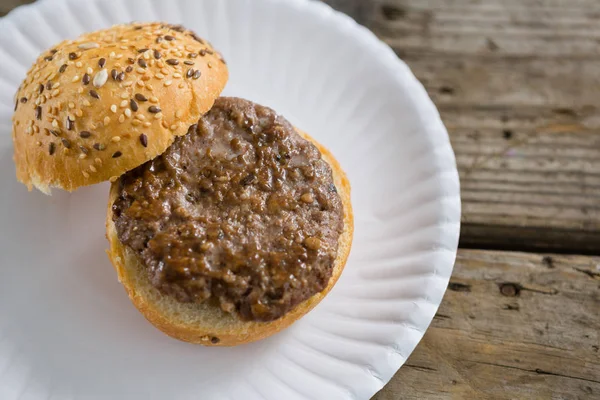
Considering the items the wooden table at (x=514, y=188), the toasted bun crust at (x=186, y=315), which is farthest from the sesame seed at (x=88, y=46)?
the wooden table at (x=514, y=188)

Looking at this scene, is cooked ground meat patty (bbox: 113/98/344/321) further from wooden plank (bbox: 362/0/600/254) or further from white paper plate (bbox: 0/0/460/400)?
wooden plank (bbox: 362/0/600/254)

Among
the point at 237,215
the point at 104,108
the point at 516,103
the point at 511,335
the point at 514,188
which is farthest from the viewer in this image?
the point at 516,103

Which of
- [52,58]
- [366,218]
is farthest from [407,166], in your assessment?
[52,58]

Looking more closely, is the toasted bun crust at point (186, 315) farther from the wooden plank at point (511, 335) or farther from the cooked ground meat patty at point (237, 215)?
the wooden plank at point (511, 335)

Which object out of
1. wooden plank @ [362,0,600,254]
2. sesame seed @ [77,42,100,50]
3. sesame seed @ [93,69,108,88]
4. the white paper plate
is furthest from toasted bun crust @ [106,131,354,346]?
wooden plank @ [362,0,600,254]

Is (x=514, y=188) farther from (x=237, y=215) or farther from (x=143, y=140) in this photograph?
(x=143, y=140)

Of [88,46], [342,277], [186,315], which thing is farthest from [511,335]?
[88,46]
